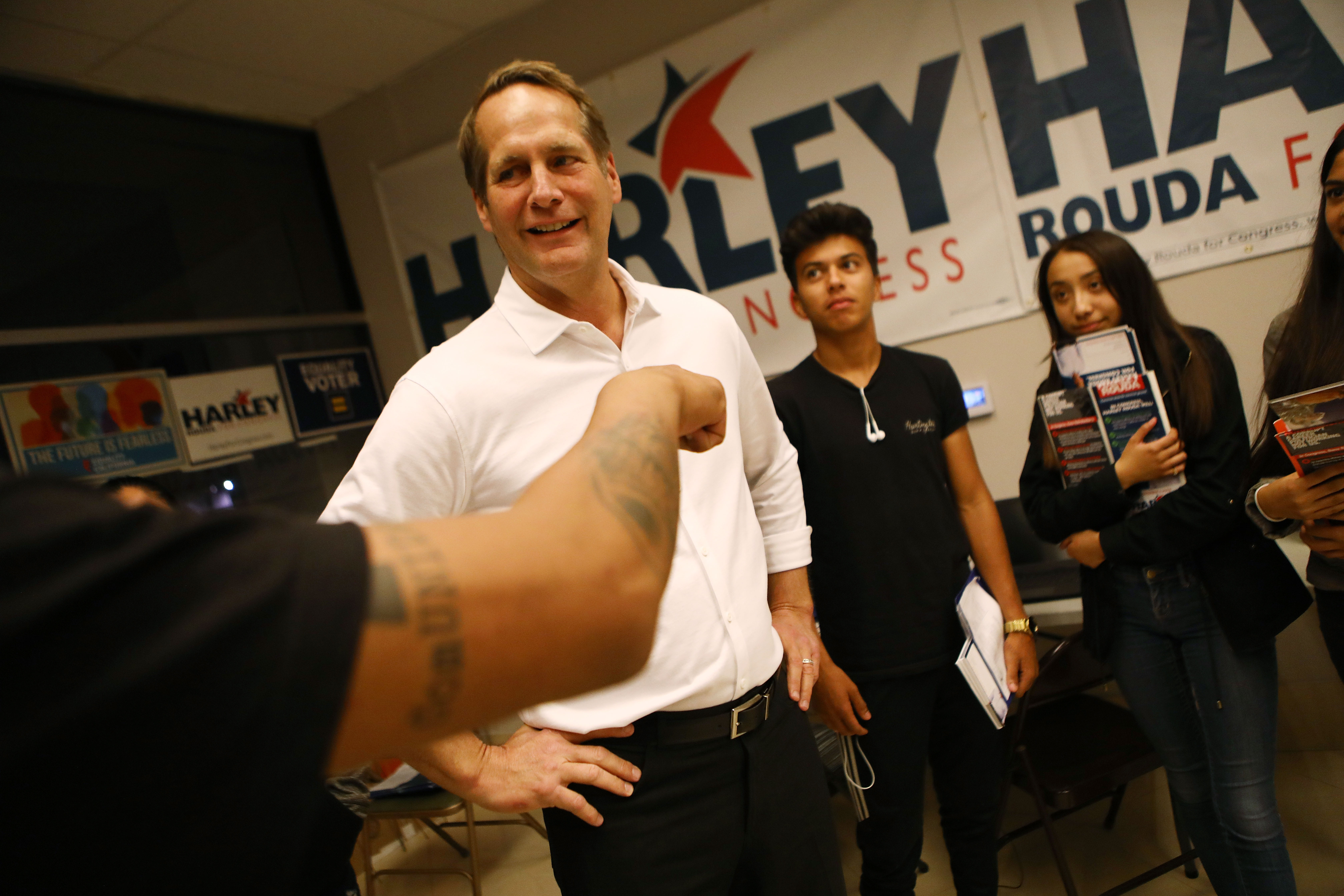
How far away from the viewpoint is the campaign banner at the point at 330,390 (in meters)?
4.38

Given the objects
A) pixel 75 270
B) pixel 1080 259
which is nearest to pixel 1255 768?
pixel 1080 259

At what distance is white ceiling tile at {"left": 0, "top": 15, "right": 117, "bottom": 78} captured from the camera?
3299 millimetres

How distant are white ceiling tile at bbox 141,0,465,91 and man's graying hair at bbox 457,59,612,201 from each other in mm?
2743

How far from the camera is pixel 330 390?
4562mm

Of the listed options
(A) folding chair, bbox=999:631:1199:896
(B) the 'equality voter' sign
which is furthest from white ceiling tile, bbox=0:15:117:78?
(A) folding chair, bbox=999:631:1199:896

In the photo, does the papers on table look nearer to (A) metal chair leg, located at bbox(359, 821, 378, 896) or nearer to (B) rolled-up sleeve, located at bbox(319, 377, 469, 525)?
(B) rolled-up sleeve, located at bbox(319, 377, 469, 525)

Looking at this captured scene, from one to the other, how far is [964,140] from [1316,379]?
1.93 meters

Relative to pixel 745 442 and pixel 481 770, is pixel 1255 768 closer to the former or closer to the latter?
pixel 745 442

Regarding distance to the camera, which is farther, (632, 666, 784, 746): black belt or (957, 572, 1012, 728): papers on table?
(957, 572, 1012, 728): papers on table

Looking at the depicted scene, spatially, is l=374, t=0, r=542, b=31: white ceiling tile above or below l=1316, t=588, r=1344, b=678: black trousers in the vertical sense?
above

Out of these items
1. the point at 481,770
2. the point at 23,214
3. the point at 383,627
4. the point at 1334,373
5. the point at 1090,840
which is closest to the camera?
the point at 383,627

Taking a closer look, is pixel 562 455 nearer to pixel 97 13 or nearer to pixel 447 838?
pixel 447 838

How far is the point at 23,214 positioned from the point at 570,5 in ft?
9.15

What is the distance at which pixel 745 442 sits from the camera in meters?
1.57
